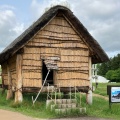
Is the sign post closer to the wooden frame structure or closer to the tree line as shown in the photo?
the wooden frame structure

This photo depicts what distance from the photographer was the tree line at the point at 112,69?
9012cm

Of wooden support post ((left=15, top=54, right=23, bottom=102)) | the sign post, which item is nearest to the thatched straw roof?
wooden support post ((left=15, top=54, right=23, bottom=102))

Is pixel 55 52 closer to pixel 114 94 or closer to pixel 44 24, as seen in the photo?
pixel 44 24

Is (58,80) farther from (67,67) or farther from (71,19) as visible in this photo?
(71,19)

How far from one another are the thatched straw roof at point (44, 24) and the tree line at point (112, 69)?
6734 centimetres

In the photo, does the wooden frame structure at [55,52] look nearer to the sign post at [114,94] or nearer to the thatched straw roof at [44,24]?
the thatched straw roof at [44,24]

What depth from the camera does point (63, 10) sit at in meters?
20.4

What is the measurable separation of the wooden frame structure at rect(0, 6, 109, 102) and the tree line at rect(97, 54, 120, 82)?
6798 cm

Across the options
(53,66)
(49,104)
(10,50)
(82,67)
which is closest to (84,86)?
(82,67)

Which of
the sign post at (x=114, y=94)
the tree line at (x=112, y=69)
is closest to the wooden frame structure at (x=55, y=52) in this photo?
the sign post at (x=114, y=94)

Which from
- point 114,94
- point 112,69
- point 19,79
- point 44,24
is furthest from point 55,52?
point 112,69

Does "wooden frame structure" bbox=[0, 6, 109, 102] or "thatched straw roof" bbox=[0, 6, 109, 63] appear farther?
"wooden frame structure" bbox=[0, 6, 109, 102]

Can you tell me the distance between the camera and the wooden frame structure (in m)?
19.7

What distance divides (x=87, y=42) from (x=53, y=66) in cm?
301
